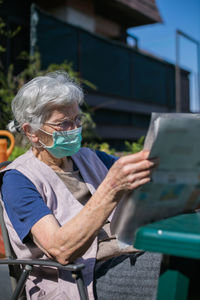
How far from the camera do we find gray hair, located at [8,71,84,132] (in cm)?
195

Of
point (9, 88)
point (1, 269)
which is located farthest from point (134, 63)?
point (1, 269)

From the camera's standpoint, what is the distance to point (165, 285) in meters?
1.03

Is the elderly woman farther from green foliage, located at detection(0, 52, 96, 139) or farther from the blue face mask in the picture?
green foliage, located at detection(0, 52, 96, 139)

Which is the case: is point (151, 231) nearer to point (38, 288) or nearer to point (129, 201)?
point (129, 201)

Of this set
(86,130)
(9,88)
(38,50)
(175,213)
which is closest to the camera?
(175,213)

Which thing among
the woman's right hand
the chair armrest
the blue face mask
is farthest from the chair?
the woman's right hand

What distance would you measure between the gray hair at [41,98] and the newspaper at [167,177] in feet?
2.75

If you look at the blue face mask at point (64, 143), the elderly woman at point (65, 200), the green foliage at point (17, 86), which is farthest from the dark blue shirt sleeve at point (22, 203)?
the green foliage at point (17, 86)

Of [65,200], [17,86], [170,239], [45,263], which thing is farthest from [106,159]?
[17,86]

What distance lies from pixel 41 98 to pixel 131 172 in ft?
2.85

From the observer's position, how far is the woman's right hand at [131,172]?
1168mm

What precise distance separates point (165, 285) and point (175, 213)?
0.91ft

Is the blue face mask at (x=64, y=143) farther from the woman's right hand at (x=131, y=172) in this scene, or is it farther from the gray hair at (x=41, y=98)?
the woman's right hand at (x=131, y=172)

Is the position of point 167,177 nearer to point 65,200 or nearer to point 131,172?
point 131,172
